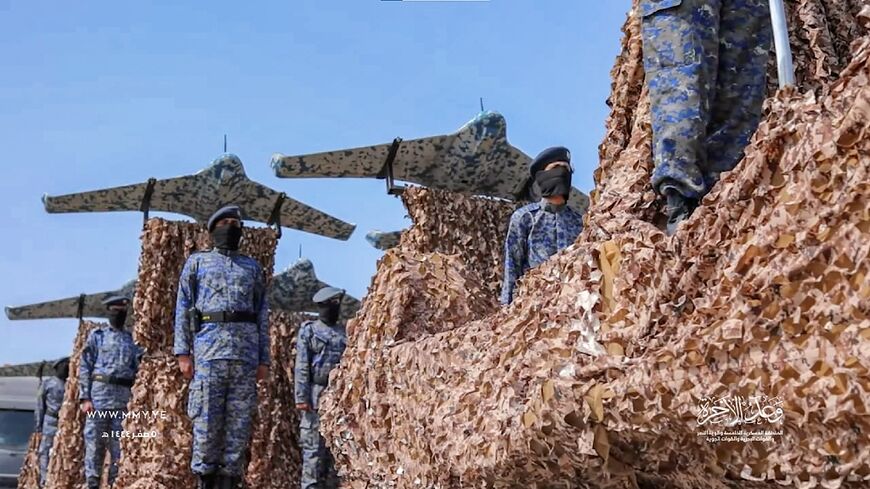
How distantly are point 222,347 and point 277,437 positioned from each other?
13.0 feet

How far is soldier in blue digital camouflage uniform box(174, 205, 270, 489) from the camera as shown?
5289 mm

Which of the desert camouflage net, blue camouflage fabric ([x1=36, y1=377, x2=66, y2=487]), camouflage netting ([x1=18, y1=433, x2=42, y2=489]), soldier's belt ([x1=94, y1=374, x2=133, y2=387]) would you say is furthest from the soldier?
the desert camouflage net

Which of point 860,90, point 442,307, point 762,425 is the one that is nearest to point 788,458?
point 762,425

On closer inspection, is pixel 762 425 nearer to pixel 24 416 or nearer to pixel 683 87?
pixel 683 87

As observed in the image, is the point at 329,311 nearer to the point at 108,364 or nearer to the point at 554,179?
the point at 108,364

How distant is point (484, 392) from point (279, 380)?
798cm

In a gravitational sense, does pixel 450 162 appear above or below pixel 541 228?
above

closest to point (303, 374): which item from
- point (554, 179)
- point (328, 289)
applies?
point (328, 289)

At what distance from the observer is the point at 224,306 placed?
5523 mm

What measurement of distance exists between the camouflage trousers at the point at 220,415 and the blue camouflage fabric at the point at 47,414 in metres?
8.80

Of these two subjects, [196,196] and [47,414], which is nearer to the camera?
[196,196]

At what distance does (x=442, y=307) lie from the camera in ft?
8.08

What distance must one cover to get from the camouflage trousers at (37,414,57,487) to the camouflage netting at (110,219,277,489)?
6303 millimetres

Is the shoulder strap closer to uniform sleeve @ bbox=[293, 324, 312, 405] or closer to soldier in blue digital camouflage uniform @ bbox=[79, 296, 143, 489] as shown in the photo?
uniform sleeve @ bbox=[293, 324, 312, 405]
